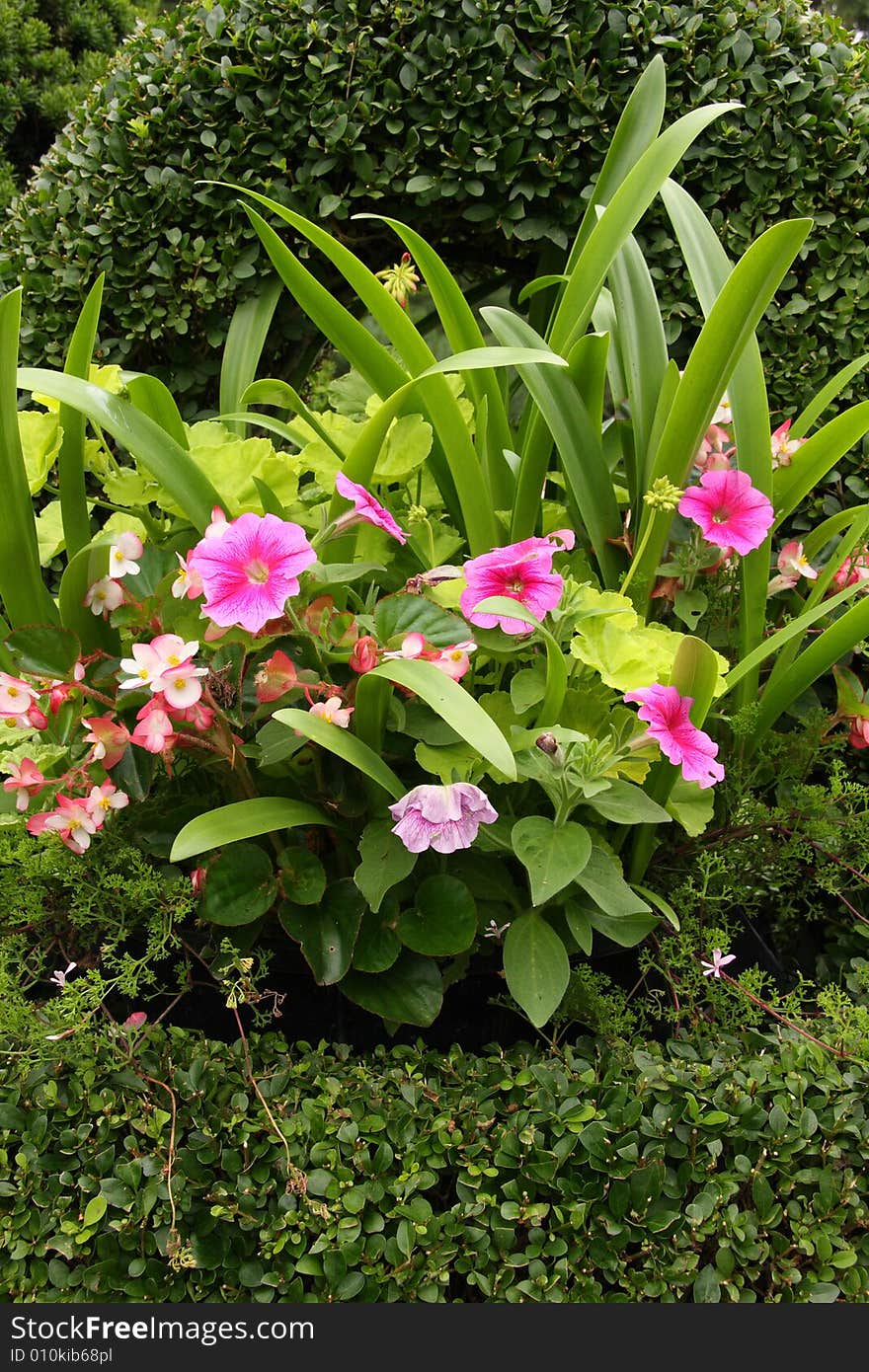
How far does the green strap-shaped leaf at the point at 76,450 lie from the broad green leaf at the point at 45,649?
0.48 feet

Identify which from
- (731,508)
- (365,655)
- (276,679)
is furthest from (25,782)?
(731,508)

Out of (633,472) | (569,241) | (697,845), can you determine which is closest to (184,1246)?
(697,845)

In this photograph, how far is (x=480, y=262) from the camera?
2232mm

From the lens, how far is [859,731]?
4.67ft

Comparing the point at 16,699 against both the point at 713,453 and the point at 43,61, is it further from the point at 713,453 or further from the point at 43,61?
the point at 43,61

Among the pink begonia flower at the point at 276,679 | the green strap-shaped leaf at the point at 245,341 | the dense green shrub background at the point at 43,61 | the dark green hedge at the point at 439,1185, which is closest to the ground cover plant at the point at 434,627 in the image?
the pink begonia flower at the point at 276,679

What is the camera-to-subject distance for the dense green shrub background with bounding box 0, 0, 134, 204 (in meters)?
5.05

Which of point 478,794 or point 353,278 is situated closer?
point 478,794

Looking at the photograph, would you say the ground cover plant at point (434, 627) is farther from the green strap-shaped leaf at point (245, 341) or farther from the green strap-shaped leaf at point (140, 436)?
the green strap-shaped leaf at point (245, 341)

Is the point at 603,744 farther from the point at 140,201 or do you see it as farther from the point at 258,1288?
the point at 140,201

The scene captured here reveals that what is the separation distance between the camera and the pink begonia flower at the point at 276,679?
113cm

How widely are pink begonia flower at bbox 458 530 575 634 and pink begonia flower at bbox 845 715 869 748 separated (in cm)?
53

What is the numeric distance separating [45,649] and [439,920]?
0.56 meters

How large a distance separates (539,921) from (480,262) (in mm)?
1571
